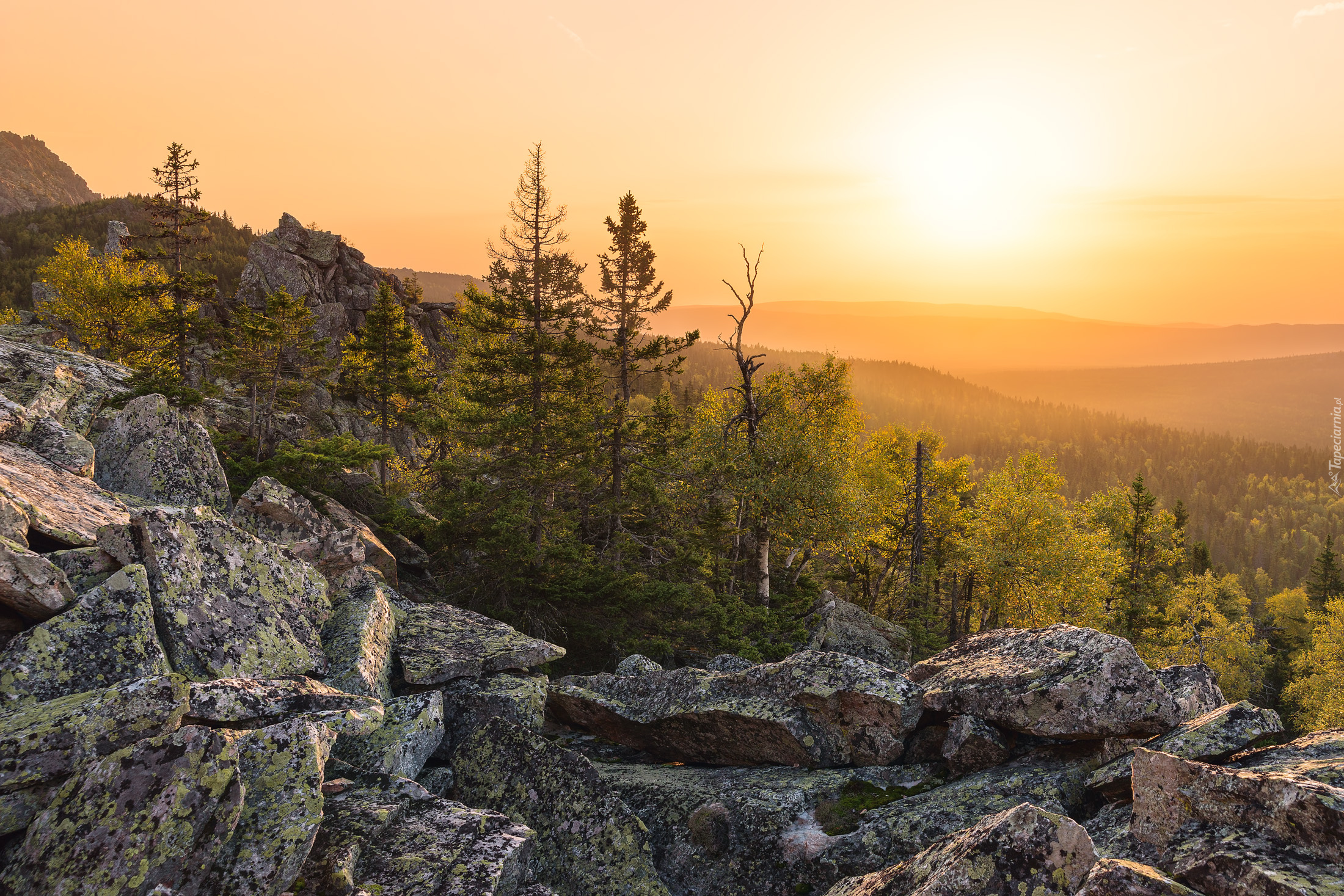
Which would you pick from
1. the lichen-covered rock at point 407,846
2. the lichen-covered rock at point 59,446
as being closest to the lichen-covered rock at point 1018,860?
the lichen-covered rock at point 407,846

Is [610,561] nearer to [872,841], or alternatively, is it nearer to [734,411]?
[734,411]

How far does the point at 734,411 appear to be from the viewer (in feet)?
119

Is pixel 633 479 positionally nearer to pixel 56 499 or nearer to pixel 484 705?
pixel 484 705

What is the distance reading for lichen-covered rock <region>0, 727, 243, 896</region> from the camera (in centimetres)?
510

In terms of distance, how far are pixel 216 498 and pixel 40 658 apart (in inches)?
304

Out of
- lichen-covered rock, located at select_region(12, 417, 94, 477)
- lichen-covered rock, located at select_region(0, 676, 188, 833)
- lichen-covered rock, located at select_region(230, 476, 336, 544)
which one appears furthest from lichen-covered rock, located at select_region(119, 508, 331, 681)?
lichen-covered rock, located at select_region(230, 476, 336, 544)

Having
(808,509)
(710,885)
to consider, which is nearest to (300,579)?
(710,885)

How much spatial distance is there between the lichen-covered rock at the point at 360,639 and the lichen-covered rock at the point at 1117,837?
921 centimetres

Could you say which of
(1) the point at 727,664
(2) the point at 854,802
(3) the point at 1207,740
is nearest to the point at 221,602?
(2) the point at 854,802

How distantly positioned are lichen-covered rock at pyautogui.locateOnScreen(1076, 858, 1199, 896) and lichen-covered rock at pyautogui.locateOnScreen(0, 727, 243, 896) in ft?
23.0

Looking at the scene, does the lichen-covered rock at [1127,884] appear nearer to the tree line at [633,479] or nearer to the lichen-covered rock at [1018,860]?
the lichen-covered rock at [1018,860]

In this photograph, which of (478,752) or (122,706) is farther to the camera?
(478,752)

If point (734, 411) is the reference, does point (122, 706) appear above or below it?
below

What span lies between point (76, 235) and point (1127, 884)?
175m
